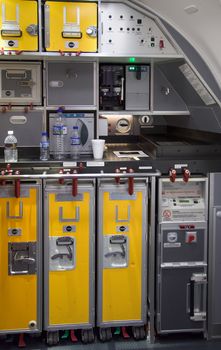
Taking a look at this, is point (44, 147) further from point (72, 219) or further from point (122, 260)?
point (122, 260)

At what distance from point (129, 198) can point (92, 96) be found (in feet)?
3.12

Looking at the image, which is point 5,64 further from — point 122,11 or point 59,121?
point 122,11

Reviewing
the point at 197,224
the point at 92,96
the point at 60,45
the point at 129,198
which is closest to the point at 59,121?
the point at 92,96

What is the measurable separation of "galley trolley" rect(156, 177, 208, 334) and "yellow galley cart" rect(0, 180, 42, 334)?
972 mm

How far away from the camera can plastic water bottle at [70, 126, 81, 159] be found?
4125 mm

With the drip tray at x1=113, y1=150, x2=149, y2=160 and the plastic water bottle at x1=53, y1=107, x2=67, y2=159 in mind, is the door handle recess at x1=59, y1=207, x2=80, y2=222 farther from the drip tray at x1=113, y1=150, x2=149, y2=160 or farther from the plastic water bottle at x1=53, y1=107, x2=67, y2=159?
the drip tray at x1=113, y1=150, x2=149, y2=160

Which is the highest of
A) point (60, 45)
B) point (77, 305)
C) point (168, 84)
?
point (60, 45)

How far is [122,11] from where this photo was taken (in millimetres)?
4102

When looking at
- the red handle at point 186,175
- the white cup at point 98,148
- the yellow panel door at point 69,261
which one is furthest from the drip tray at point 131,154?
the yellow panel door at point 69,261

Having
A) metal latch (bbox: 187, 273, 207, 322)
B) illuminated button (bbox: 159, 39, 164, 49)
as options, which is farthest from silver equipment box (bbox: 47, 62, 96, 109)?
metal latch (bbox: 187, 273, 207, 322)

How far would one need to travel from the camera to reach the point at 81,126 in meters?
4.25

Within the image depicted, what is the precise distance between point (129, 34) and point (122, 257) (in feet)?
6.01

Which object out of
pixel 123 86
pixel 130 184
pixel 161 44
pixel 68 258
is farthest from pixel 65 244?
pixel 161 44

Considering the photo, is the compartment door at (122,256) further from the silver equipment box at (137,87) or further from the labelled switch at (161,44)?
the labelled switch at (161,44)
